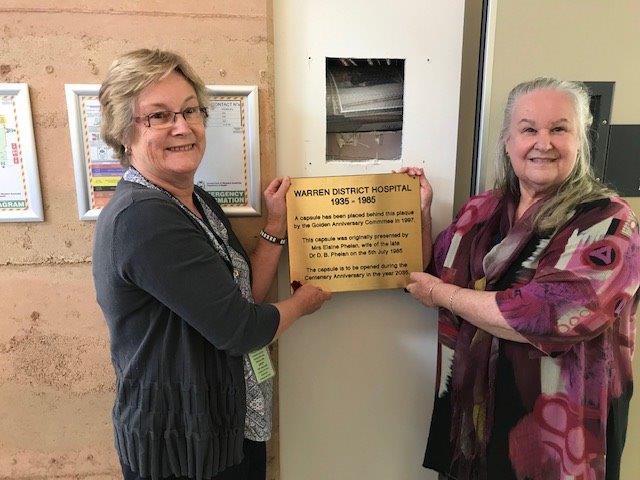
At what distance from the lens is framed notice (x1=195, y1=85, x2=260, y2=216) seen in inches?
50.2

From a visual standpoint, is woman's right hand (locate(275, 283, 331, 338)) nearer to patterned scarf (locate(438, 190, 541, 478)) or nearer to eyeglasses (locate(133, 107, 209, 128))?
patterned scarf (locate(438, 190, 541, 478))

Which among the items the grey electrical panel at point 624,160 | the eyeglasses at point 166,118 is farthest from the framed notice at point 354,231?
the grey electrical panel at point 624,160

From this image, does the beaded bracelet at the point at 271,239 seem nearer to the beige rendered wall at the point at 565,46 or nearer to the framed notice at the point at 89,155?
the framed notice at the point at 89,155

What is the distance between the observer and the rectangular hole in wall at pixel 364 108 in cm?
136

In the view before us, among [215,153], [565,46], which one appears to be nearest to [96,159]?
[215,153]

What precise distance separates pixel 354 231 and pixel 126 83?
708 millimetres

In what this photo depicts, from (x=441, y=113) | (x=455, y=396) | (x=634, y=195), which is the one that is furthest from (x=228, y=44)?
(x=634, y=195)

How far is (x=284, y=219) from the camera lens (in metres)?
1.33

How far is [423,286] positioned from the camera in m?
1.31

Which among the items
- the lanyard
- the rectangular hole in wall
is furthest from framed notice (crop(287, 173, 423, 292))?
the lanyard

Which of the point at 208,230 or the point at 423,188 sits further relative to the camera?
the point at 423,188

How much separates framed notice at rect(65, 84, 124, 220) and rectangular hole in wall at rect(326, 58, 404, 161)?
634 millimetres

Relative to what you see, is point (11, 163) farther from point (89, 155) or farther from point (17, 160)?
point (89, 155)

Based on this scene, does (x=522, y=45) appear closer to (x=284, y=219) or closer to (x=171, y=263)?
(x=284, y=219)
